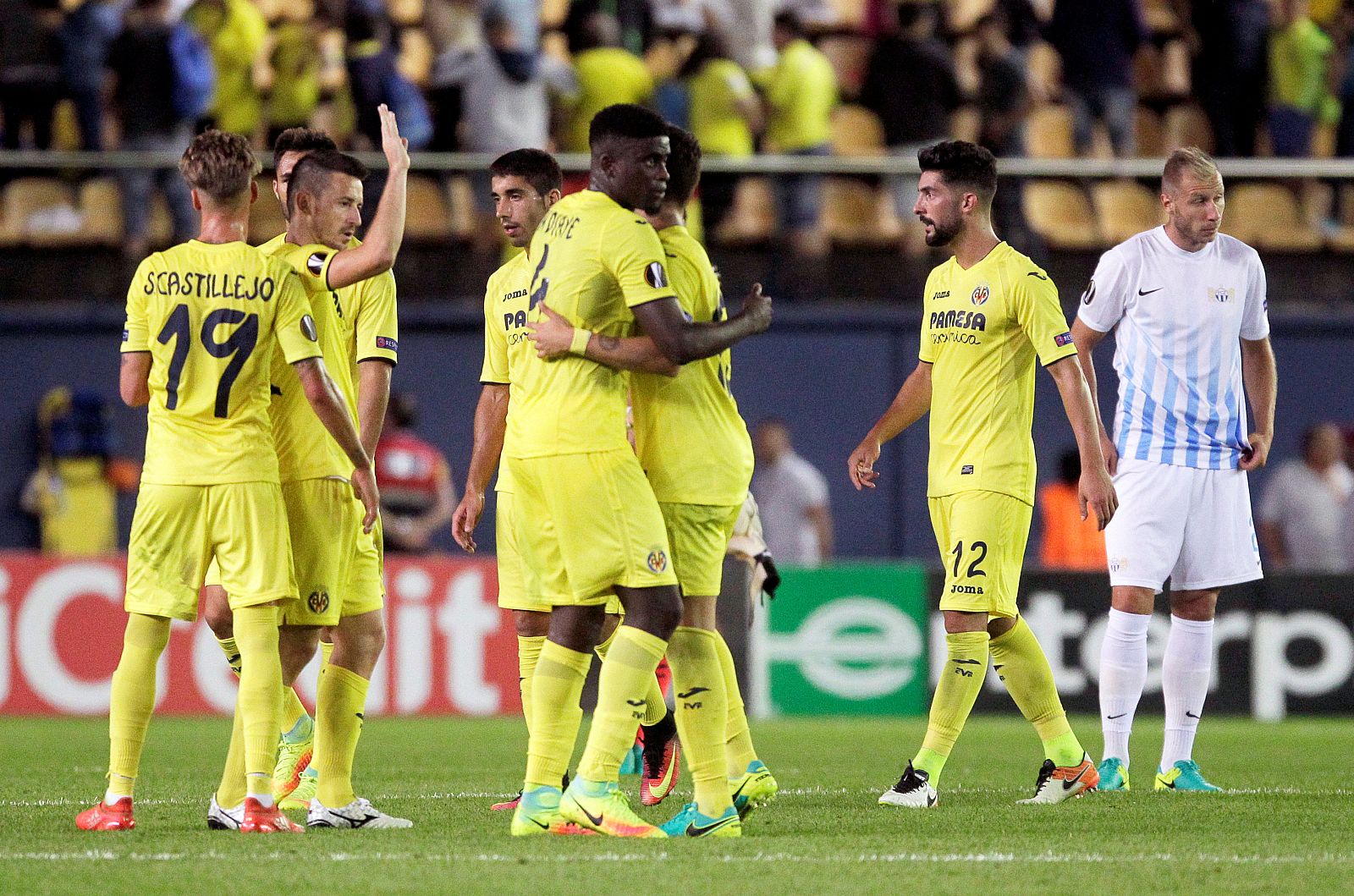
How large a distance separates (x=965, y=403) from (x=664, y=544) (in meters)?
1.87

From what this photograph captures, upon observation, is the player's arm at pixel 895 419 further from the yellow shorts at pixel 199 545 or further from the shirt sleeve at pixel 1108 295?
the yellow shorts at pixel 199 545

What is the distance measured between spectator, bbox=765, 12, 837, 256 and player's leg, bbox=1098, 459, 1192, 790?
751cm

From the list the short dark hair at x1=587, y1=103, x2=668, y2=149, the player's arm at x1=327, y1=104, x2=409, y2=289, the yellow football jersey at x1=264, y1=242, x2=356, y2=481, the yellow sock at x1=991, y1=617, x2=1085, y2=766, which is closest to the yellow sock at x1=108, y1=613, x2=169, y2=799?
the yellow football jersey at x1=264, y1=242, x2=356, y2=481

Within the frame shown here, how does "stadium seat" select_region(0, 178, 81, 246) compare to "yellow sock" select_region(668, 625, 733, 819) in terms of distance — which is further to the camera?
"stadium seat" select_region(0, 178, 81, 246)

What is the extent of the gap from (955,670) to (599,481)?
1988 mm

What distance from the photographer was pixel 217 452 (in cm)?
588

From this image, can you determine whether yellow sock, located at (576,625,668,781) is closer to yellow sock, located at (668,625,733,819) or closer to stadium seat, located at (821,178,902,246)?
yellow sock, located at (668,625,733,819)

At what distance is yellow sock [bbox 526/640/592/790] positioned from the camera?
18.7ft

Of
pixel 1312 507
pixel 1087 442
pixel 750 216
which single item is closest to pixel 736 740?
pixel 1087 442

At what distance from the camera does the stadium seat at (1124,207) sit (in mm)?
15602

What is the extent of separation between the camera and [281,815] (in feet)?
19.6

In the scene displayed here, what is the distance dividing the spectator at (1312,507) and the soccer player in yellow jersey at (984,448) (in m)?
7.75

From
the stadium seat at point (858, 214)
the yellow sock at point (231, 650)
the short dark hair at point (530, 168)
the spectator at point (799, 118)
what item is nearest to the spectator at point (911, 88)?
the stadium seat at point (858, 214)

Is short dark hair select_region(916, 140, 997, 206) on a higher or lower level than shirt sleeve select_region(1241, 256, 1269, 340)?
higher
